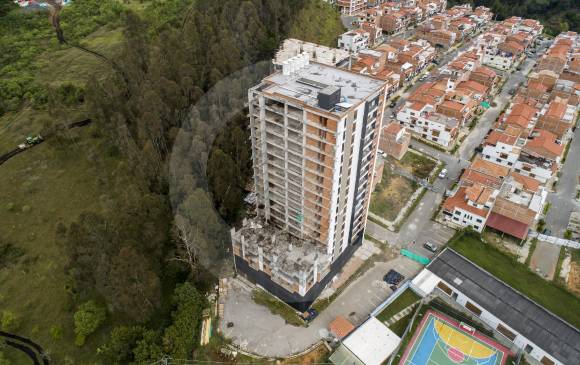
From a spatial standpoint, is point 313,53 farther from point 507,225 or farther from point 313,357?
point 313,357

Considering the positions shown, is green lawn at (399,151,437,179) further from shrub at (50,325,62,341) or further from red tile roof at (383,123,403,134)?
shrub at (50,325,62,341)

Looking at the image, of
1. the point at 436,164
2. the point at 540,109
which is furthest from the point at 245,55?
the point at 540,109

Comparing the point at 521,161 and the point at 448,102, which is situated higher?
the point at 448,102

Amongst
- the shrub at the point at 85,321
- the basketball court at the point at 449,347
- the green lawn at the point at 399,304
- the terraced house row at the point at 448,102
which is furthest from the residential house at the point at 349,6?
the shrub at the point at 85,321

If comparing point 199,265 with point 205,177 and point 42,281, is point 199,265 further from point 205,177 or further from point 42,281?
point 42,281

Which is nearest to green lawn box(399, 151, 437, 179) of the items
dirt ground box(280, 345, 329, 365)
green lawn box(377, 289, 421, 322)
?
green lawn box(377, 289, 421, 322)

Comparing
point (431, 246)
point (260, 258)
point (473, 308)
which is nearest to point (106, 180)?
point (260, 258)
